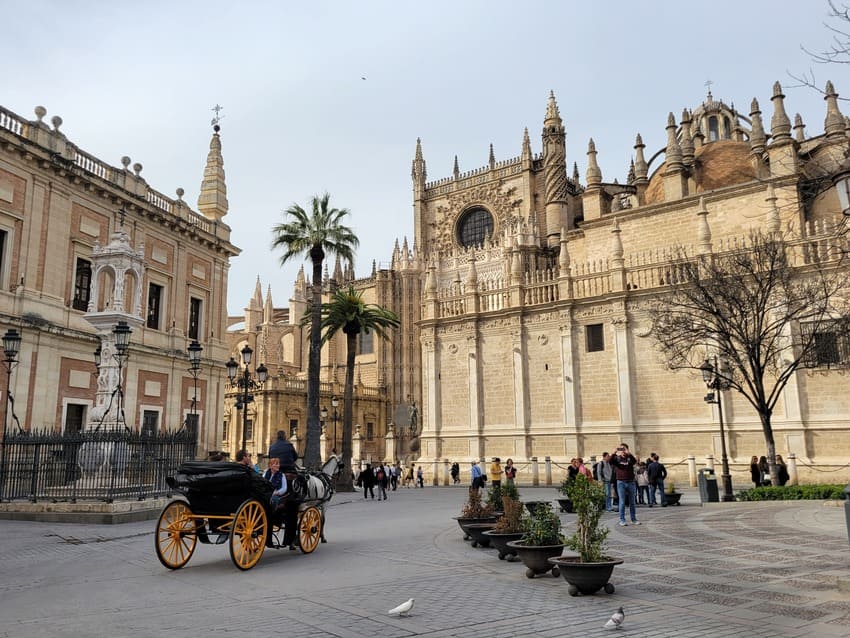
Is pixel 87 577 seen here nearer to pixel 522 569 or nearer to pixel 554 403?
pixel 522 569

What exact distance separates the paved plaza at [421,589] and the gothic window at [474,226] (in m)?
44.8

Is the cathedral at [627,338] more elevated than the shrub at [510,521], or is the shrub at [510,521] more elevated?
the cathedral at [627,338]

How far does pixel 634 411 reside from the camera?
82.1 feet

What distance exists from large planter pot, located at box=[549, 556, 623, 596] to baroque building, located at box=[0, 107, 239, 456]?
12227 millimetres

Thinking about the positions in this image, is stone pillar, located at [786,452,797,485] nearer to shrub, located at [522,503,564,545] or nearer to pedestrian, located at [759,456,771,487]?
pedestrian, located at [759,456,771,487]

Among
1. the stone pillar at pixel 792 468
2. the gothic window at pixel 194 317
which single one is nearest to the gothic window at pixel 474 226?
the gothic window at pixel 194 317

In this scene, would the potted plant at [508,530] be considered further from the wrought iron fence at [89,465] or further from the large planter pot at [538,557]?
the wrought iron fence at [89,465]

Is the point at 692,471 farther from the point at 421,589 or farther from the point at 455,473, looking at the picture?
the point at 421,589

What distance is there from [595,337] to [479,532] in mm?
18281

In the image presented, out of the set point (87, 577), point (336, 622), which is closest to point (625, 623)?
point (336, 622)

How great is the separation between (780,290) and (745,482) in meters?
6.63

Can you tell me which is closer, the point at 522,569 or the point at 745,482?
the point at 522,569

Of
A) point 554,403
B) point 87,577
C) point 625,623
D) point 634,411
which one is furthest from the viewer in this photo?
point 554,403

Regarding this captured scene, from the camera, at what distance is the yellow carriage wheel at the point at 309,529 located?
911 cm
